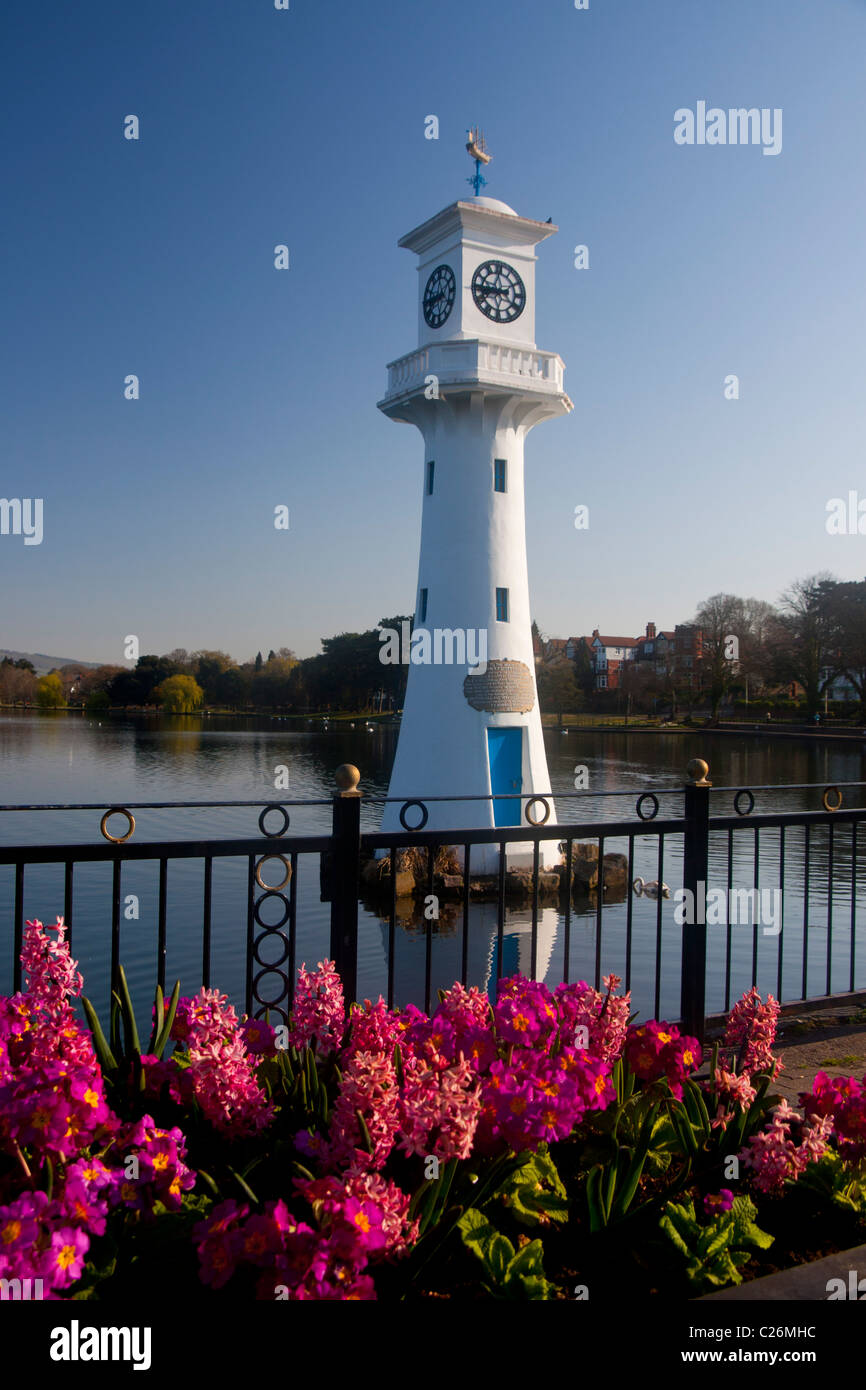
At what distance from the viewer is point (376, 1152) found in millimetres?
2248

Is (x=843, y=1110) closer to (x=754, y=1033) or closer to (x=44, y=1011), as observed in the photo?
(x=754, y=1033)

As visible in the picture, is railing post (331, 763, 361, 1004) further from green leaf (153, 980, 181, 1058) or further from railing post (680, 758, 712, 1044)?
railing post (680, 758, 712, 1044)

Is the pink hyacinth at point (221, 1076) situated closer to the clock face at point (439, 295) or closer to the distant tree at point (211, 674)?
the clock face at point (439, 295)

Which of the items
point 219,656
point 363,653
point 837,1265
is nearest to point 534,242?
point 837,1265

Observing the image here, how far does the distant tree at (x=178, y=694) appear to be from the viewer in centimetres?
10344

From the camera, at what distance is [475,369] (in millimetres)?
17703

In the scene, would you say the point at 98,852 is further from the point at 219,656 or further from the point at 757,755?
the point at 219,656

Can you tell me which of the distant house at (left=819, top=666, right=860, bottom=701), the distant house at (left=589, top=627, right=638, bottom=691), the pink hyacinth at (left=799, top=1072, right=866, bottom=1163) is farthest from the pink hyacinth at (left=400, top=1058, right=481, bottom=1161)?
the distant house at (left=589, top=627, right=638, bottom=691)

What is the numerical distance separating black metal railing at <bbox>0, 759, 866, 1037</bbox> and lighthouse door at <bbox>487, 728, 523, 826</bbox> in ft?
1.49

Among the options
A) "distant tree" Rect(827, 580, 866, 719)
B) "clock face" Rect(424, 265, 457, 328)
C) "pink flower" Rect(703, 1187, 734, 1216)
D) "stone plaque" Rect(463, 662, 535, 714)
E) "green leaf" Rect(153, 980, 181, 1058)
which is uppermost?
"clock face" Rect(424, 265, 457, 328)

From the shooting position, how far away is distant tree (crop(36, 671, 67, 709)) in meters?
125
